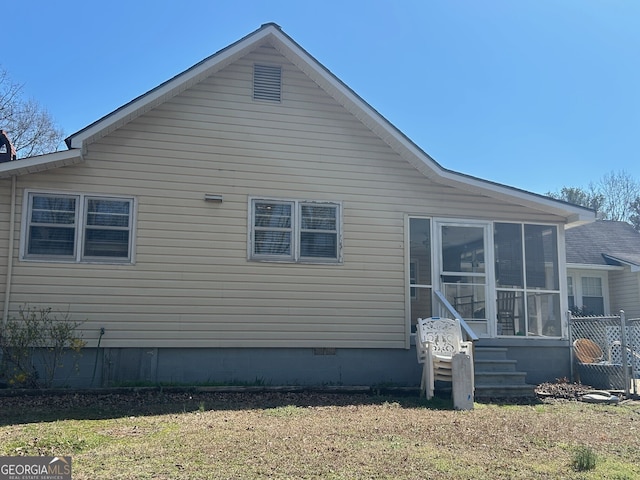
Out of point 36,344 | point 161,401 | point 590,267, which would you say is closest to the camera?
point 161,401

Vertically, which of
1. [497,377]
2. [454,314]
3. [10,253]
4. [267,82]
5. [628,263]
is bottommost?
[497,377]

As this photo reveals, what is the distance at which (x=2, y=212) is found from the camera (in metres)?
9.13

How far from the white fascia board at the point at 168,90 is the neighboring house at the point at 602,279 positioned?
11.7m

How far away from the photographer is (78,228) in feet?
30.9

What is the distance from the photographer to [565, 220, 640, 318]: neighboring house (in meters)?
17.4

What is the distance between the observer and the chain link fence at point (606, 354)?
9828 millimetres

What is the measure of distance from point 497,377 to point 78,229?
22.9 ft

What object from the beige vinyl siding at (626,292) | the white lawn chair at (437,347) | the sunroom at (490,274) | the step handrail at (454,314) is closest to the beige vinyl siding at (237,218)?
the sunroom at (490,274)

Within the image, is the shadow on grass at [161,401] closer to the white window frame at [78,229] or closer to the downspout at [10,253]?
the downspout at [10,253]

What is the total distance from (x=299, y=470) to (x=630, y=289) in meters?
15.8

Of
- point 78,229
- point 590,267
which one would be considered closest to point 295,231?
point 78,229

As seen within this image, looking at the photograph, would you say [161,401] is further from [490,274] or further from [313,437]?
[490,274]

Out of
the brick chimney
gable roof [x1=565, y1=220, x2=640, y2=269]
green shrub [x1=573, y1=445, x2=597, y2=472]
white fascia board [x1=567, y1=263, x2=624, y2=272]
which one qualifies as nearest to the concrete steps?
green shrub [x1=573, y1=445, x2=597, y2=472]

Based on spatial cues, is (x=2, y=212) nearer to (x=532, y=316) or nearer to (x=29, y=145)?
(x=532, y=316)
